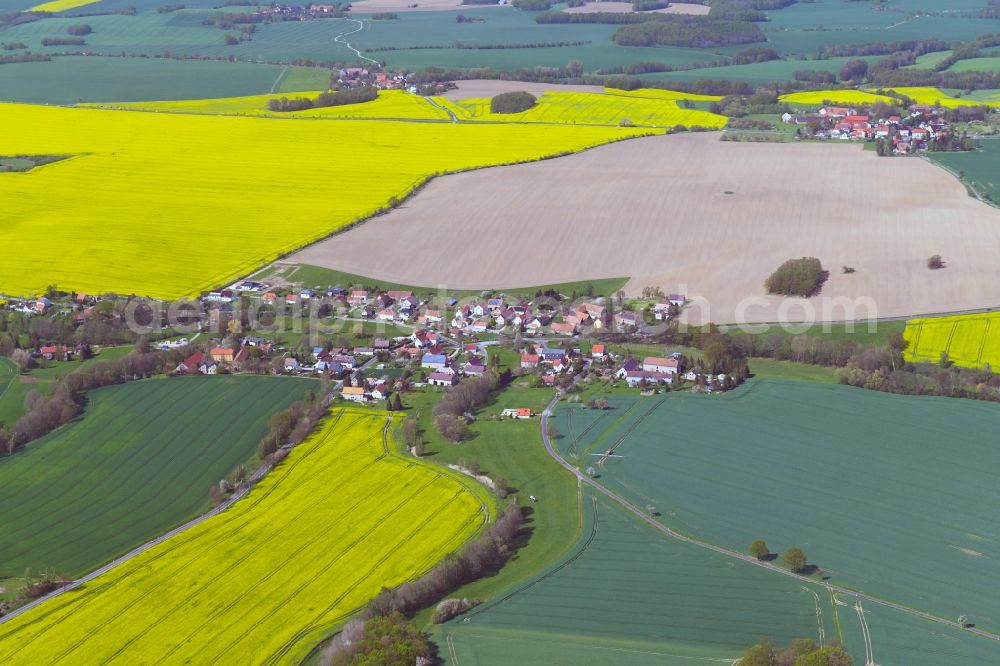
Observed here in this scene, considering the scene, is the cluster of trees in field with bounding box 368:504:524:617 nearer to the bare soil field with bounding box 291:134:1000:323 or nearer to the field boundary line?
the field boundary line

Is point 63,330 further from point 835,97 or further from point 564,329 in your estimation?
point 835,97

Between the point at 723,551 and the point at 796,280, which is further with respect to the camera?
the point at 796,280

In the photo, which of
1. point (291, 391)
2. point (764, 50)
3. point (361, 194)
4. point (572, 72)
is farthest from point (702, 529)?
point (764, 50)

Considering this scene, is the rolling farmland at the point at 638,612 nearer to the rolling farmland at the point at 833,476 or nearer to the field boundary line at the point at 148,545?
the rolling farmland at the point at 833,476

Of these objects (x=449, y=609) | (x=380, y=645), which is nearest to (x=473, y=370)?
(x=449, y=609)

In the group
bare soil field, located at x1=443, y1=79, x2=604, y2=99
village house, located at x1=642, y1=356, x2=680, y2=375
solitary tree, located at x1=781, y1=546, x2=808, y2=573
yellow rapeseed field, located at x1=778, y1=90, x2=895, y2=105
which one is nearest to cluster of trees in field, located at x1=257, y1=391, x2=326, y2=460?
Answer: village house, located at x1=642, y1=356, x2=680, y2=375

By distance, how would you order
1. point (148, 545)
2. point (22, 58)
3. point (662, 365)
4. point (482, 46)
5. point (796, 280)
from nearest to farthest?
point (148, 545) < point (662, 365) < point (796, 280) < point (22, 58) < point (482, 46)

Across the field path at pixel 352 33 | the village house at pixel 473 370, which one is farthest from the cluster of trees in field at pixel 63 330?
the field path at pixel 352 33
